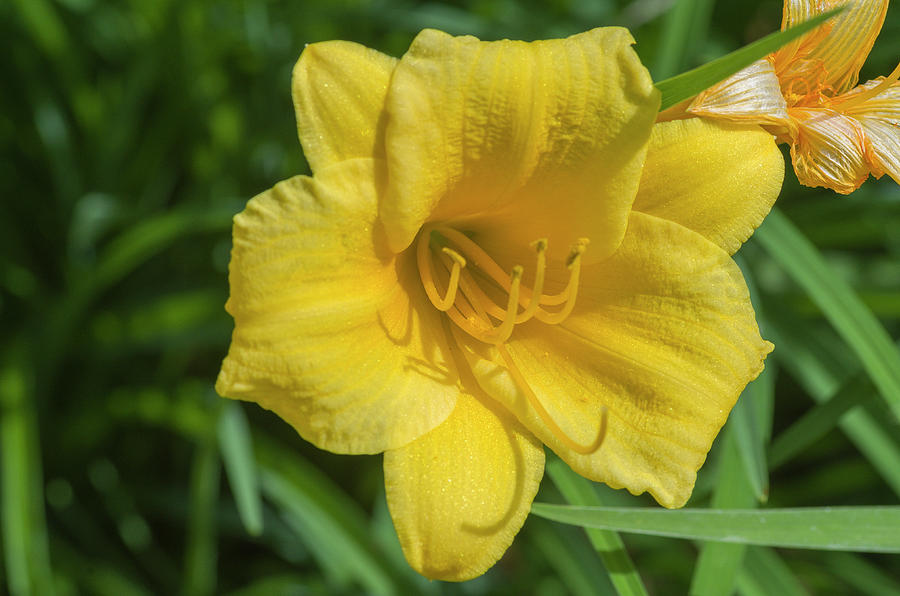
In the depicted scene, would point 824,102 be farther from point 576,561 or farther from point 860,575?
point 860,575

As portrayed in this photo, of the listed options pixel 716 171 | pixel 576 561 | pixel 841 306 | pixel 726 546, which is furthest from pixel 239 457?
pixel 841 306

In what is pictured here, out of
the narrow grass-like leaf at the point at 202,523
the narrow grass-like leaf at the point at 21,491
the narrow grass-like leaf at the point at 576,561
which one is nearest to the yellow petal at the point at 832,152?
the narrow grass-like leaf at the point at 576,561

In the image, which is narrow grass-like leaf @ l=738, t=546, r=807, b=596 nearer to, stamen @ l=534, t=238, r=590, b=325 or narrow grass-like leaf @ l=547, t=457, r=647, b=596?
narrow grass-like leaf @ l=547, t=457, r=647, b=596

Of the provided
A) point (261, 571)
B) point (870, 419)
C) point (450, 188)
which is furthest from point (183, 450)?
point (870, 419)

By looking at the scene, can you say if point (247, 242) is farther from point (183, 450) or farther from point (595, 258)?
point (183, 450)

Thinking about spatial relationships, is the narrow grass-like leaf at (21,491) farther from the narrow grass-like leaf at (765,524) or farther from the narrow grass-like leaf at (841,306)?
the narrow grass-like leaf at (841,306)

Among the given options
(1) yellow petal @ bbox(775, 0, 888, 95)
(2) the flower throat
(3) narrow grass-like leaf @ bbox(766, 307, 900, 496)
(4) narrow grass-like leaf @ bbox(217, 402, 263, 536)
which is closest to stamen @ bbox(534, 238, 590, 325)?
(2) the flower throat
